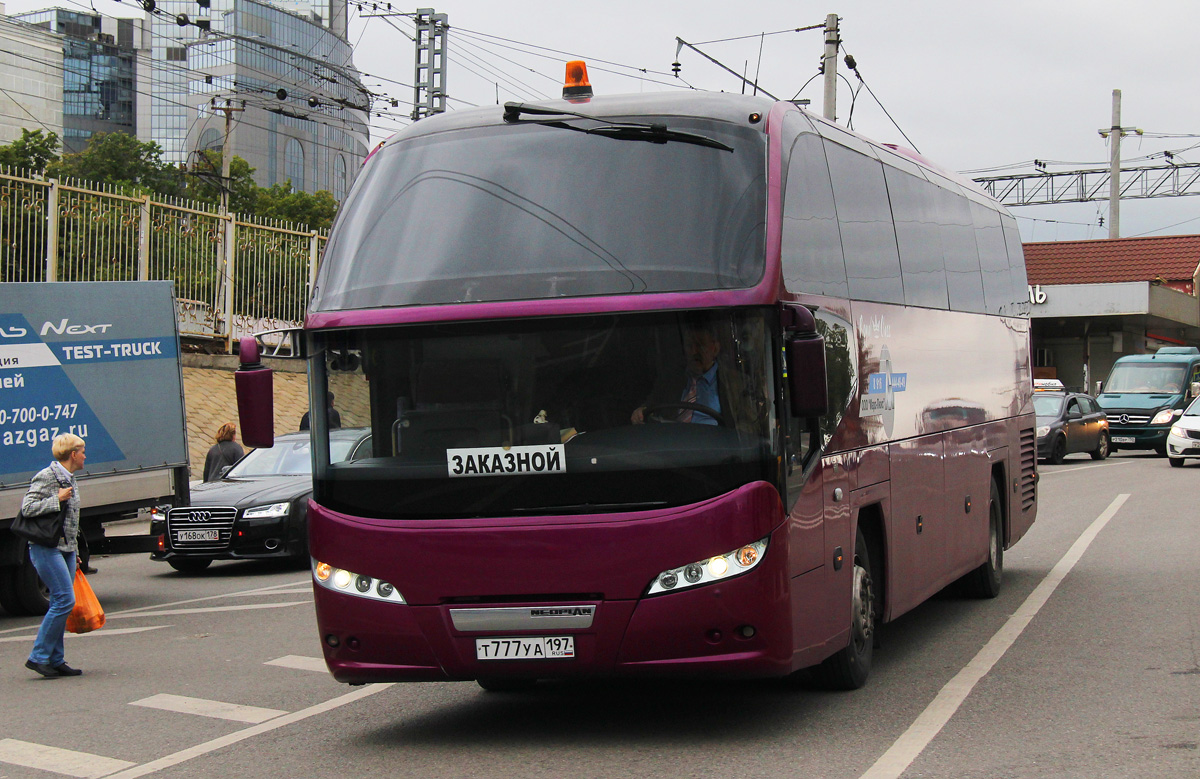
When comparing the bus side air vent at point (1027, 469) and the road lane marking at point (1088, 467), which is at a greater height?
the bus side air vent at point (1027, 469)

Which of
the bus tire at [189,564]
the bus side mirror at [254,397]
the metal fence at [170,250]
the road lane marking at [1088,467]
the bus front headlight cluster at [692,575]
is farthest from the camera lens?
the road lane marking at [1088,467]

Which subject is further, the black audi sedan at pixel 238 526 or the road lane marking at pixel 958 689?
the black audi sedan at pixel 238 526

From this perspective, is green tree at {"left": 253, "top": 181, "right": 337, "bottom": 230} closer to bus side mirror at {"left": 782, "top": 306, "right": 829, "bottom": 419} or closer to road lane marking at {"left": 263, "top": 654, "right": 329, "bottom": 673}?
road lane marking at {"left": 263, "top": 654, "right": 329, "bottom": 673}

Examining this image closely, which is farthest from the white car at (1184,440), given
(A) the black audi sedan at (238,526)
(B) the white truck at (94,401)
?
(B) the white truck at (94,401)

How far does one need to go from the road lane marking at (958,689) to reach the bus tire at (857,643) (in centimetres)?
45

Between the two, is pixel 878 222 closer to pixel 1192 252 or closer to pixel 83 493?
pixel 83 493

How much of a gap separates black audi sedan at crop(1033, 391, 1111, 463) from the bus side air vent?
18922 millimetres

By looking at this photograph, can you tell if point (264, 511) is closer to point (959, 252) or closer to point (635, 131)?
point (959, 252)

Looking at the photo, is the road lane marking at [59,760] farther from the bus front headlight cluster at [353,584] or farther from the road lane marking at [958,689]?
the road lane marking at [958,689]

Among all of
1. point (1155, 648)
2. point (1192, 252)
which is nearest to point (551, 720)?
point (1155, 648)

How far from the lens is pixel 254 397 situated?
7.23 metres

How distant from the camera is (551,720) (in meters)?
7.70

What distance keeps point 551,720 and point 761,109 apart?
10.8 feet

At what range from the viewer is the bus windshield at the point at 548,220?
22.5ft
